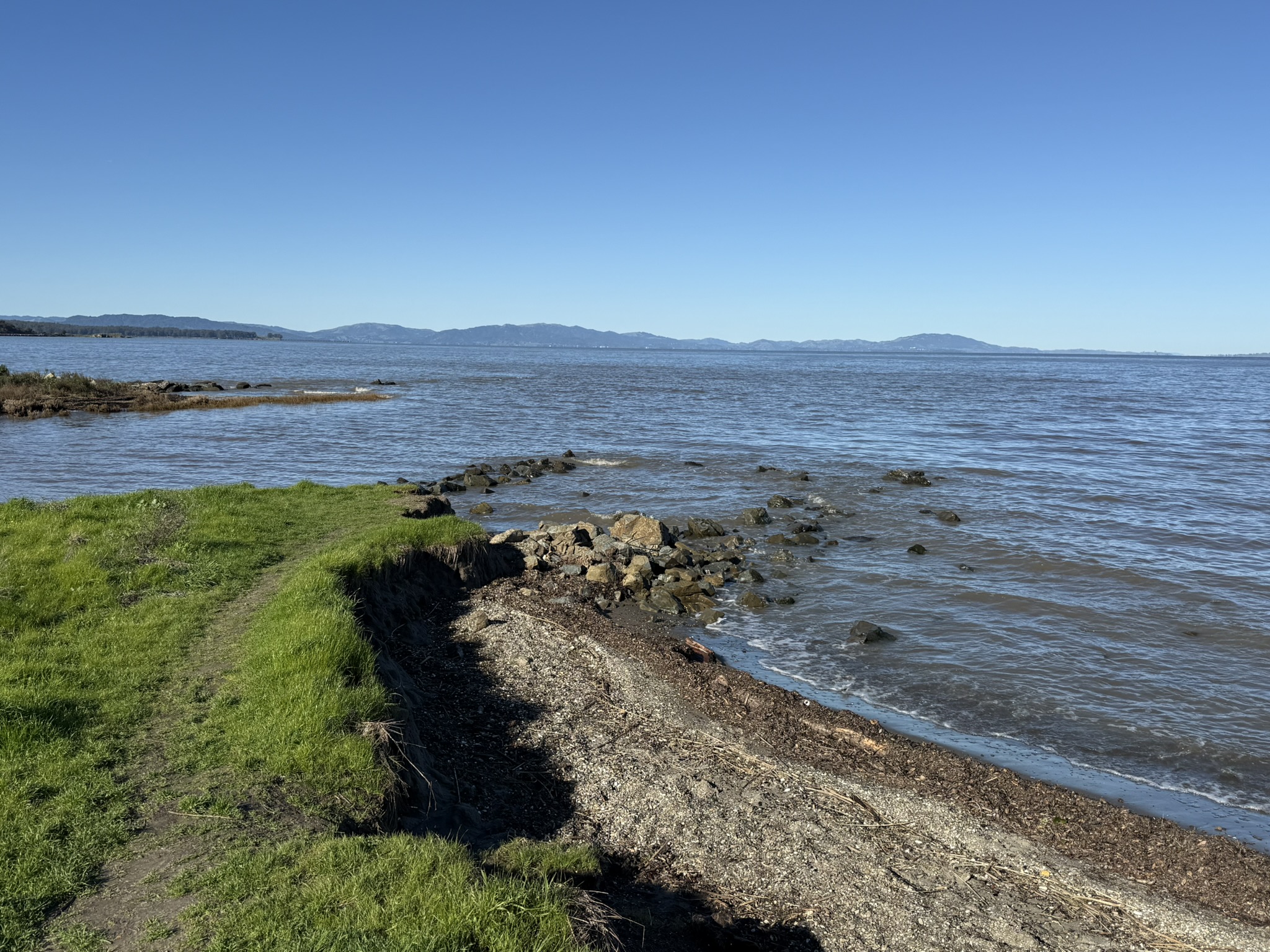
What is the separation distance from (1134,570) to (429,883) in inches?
863

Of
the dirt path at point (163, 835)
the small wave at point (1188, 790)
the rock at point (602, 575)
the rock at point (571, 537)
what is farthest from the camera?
the rock at point (571, 537)

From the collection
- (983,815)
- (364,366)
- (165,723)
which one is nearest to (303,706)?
(165,723)

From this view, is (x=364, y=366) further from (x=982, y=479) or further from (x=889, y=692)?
(x=889, y=692)

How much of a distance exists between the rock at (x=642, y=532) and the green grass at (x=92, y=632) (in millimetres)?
6597

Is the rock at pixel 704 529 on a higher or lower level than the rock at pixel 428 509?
lower

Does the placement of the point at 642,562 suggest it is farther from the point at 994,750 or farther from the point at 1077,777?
the point at 1077,777

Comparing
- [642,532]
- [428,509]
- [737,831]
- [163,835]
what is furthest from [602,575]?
[163,835]

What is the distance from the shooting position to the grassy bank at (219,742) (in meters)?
5.97

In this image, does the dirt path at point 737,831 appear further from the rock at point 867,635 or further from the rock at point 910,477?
the rock at point 910,477

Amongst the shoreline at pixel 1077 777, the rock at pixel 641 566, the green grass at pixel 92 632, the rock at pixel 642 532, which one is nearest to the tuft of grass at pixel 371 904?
the green grass at pixel 92 632

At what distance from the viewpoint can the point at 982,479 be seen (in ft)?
121

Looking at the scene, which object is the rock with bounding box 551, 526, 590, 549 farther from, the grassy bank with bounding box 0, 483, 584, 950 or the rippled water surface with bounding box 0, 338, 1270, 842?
the grassy bank with bounding box 0, 483, 584, 950

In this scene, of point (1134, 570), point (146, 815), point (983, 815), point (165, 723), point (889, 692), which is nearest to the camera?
point (146, 815)

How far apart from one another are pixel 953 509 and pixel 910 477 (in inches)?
240
